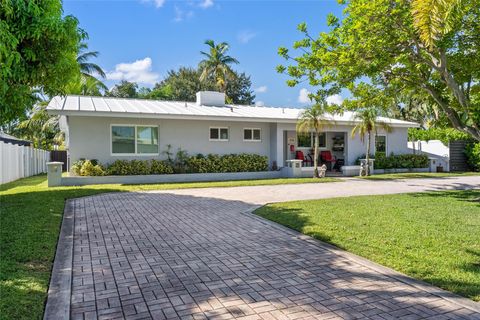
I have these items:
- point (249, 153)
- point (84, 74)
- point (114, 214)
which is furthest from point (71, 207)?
point (84, 74)

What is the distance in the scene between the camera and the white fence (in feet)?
54.3

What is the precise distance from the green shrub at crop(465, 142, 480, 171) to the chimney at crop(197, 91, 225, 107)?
1698cm

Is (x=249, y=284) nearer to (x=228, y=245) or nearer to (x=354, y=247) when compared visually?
(x=228, y=245)

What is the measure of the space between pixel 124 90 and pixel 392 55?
141ft

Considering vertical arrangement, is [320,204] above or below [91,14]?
Answer: below

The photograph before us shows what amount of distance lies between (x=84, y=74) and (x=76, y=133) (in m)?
17.5

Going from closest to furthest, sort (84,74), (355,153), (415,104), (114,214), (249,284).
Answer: (249,284) < (114,214) < (355,153) < (84,74) < (415,104)

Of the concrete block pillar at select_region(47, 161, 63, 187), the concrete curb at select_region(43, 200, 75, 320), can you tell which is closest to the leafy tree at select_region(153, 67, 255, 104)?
the concrete block pillar at select_region(47, 161, 63, 187)

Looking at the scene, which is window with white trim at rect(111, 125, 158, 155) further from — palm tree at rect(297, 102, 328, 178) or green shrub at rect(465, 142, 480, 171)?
green shrub at rect(465, 142, 480, 171)

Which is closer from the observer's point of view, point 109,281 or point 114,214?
point 109,281

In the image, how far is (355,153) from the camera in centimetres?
2239

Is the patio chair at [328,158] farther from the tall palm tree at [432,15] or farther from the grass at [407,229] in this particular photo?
the tall palm tree at [432,15]

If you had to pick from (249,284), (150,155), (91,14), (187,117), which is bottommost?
(249,284)

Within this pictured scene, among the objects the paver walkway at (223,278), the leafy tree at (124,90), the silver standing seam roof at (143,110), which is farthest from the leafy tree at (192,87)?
the paver walkway at (223,278)
